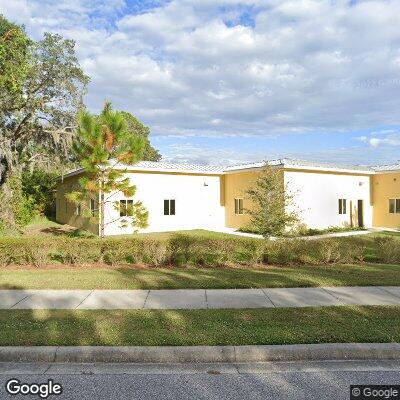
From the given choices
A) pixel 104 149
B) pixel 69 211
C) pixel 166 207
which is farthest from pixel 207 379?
pixel 69 211

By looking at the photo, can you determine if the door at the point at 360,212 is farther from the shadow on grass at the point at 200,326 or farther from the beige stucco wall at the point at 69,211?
the shadow on grass at the point at 200,326

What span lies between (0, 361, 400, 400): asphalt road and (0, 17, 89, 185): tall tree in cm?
2057

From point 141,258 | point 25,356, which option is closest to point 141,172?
point 141,258

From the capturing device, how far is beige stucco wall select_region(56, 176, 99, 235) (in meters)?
24.0

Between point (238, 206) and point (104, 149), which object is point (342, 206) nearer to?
point (238, 206)

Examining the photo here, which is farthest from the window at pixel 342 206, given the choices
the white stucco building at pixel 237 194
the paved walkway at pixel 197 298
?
the paved walkway at pixel 197 298

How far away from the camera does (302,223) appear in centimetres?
2164

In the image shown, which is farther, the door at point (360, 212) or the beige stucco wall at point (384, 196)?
the door at point (360, 212)

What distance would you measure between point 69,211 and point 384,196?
2186 centimetres

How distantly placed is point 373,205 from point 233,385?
2442 centimetres

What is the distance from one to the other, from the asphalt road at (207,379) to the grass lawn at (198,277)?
3.56 metres

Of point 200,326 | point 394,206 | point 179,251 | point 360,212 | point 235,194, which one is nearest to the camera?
point 200,326

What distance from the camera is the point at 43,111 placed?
2408cm

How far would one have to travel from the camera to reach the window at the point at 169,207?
23516 mm
